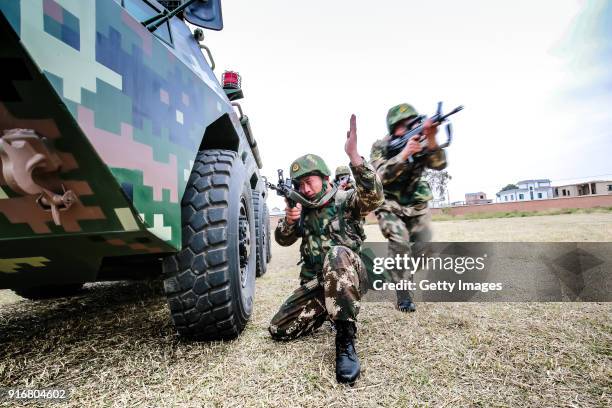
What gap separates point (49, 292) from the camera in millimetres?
2836

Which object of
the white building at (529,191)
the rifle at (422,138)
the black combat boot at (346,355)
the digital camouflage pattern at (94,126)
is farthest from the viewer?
the white building at (529,191)

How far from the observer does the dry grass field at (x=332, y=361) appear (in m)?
1.20

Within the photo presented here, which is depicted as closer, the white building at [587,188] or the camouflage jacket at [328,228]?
the camouflage jacket at [328,228]

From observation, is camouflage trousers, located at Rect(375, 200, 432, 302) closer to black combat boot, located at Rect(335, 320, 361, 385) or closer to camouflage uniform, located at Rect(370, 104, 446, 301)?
camouflage uniform, located at Rect(370, 104, 446, 301)

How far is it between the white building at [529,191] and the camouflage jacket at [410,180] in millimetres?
57720

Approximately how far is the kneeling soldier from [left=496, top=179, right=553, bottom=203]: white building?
193 ft

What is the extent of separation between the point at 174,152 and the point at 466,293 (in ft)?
7.52

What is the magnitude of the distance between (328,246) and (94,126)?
1314mm

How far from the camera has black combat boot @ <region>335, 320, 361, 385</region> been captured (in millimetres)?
1310

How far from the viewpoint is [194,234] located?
1.45m

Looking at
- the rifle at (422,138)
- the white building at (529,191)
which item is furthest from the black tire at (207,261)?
the white building at (529,191)

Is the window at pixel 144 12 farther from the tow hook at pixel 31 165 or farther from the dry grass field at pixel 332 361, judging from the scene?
the dry grass field at pixel 332 361

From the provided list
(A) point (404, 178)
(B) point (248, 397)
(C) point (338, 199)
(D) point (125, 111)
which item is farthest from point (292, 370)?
(A) point (404, 178)

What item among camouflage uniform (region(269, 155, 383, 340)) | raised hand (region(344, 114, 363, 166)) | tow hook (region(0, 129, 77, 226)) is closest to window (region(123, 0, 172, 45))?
tow hook (region(0, 129, 77, 226))
